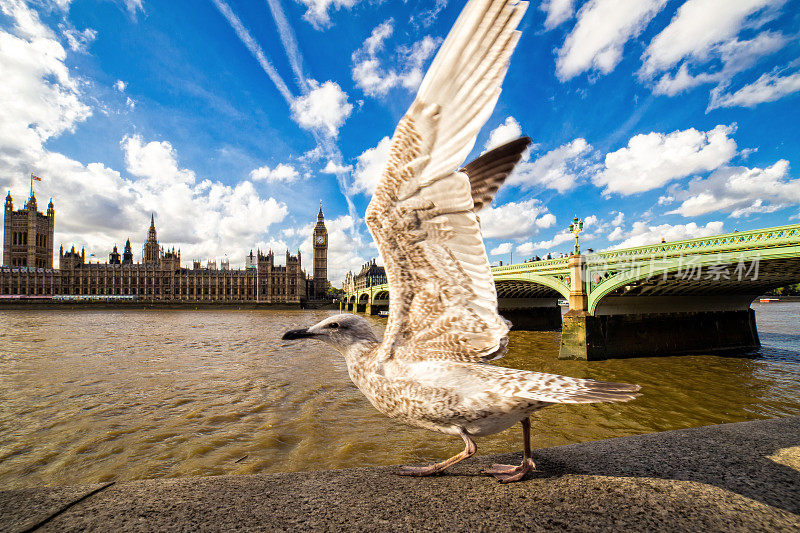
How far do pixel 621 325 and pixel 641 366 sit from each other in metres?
2.97

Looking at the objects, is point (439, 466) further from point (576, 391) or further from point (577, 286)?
point (577, 286)

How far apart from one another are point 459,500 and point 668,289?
748 inches

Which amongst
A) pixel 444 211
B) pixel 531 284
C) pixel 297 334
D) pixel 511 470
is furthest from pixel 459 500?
pixel 531 284

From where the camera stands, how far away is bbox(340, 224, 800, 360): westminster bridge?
1195 centimetres

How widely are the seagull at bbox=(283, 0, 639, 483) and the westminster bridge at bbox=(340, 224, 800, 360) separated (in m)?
13.6

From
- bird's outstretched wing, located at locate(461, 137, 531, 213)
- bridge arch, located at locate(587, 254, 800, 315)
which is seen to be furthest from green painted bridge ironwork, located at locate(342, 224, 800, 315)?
bird's outstretched wing, located at locate(461, 137, 531, 213)

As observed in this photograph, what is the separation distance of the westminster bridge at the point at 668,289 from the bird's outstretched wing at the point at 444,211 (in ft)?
44.9

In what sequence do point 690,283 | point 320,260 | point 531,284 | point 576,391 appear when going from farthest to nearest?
point 320,260 → point 531,284 → point 690,283 → point 576,391

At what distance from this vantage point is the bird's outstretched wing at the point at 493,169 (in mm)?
2227

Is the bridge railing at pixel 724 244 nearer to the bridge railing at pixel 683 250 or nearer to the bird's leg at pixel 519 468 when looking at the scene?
the bridge railing at pixel 683 250

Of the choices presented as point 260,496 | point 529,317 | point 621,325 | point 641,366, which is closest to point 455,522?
point 260,496

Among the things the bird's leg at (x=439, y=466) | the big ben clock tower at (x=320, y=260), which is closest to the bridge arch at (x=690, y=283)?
the bird's leg at (x=439, y=466)

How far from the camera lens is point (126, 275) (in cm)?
9281

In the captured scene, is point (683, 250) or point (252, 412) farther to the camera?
point (683, 250)
